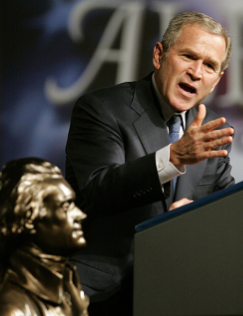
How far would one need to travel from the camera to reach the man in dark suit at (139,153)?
1.34m

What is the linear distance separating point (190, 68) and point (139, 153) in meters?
0.38

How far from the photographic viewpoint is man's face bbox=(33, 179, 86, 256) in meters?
0.80

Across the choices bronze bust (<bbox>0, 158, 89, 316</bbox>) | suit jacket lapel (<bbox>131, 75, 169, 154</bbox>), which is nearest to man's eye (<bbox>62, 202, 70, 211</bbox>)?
bronze bust (<bbox>0, 158, 89, 316</bbox>)

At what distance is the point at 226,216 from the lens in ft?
3.05

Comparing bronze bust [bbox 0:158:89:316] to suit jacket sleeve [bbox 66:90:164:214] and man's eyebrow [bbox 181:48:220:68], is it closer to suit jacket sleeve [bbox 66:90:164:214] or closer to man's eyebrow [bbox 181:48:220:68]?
suit jacket sleeve [bbox 66:90:164:214]

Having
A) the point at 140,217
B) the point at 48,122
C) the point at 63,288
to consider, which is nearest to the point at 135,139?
the point at 140,217

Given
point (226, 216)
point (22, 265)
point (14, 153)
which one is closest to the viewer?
point (22, 265)

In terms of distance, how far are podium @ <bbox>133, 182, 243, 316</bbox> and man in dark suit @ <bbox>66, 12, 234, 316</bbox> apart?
292mm

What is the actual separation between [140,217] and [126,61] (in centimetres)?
93

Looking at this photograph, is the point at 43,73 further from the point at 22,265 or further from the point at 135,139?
the point at 22,265

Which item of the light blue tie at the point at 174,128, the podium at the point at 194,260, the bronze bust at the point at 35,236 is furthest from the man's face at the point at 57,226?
the light blue tie at the point at 174,128

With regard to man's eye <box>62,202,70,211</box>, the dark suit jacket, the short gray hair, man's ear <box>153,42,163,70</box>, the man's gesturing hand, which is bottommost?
the dark suit jacket

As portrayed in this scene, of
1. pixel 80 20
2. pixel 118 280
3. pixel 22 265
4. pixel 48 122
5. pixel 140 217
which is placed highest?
pixel 80 20

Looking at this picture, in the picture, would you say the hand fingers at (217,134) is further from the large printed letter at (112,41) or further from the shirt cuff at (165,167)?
the large printed letter at (112,41)
